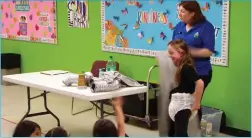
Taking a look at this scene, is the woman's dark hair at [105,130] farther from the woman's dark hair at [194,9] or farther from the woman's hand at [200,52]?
the woman's dark hair at [194,9]

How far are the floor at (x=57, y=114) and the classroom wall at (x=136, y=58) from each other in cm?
57

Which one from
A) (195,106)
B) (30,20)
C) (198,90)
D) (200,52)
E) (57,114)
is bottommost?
(57,114)

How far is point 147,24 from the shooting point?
4766 mm

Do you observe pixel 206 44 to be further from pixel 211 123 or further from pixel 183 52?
pixel 211 123

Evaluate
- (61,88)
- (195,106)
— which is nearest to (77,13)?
(61,88)

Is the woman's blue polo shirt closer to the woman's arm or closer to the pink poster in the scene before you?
the woman's arm

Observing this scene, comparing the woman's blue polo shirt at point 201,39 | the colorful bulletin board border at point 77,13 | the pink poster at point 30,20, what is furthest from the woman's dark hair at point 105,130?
the pink poster at point 30,20

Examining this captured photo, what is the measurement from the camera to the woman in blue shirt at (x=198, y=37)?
3240 mm

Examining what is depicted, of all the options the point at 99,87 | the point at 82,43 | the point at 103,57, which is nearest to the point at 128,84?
the point at 99,87

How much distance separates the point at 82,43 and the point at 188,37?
2.63 meters

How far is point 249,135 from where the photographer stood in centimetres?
395

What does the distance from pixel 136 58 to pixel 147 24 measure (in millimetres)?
462

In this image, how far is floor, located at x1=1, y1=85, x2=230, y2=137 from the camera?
426 cm

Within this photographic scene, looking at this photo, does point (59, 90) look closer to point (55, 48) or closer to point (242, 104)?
point (242, 104)
